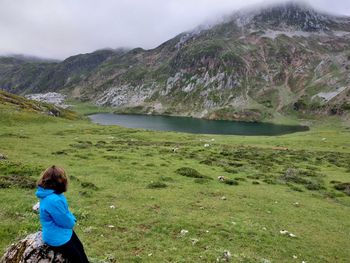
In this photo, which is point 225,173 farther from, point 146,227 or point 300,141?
point 300,141

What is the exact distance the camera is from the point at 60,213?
10070 mm

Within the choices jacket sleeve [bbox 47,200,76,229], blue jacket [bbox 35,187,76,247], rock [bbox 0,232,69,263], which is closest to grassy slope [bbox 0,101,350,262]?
rock [bbox 0,232,69,263]

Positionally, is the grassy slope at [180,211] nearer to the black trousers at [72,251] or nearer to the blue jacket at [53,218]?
the black trousers at [72,251]

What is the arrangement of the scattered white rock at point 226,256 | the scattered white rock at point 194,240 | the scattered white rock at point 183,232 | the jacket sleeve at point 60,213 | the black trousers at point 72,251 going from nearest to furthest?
the jacket sleeve at point 60,213 → the black trousers at point 72,251 → the scattered white rock at point 226,256 → the scattered white rock at point 194,240 → the scattered white rock at point 183,232

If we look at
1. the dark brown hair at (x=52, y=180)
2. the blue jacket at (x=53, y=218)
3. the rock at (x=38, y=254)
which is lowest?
the rock at (x=38, y=254)

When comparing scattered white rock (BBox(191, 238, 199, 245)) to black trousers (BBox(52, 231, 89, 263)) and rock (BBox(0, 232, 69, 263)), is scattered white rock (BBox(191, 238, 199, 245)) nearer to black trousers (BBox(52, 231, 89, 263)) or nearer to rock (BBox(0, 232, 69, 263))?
black trousers (BBox(52, 231, 89, 263))

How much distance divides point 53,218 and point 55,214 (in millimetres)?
175

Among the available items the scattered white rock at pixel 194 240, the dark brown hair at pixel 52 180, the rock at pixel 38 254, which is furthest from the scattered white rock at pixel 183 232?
the dark brown hair at pixel 52 180

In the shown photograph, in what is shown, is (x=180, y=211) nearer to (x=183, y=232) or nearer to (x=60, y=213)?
(x=183, y=232)

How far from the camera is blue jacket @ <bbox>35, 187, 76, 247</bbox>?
1004 cm

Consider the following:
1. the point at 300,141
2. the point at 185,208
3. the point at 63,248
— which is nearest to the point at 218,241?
the point at 185,208

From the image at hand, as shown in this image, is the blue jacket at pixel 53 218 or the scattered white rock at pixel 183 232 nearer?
the blue jacket at pixel 53 218

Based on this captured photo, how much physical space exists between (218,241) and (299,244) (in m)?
5.08

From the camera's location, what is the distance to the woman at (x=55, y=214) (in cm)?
1005
